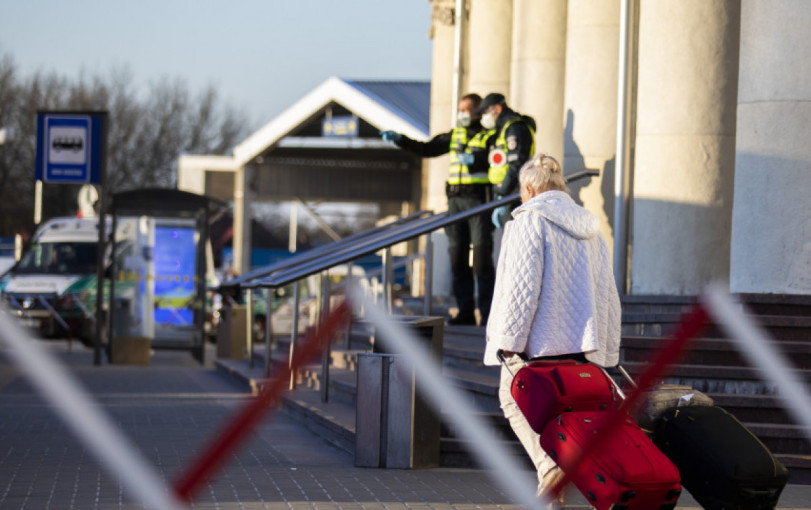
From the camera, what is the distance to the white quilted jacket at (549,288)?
21.4 ft

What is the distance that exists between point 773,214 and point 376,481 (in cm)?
356

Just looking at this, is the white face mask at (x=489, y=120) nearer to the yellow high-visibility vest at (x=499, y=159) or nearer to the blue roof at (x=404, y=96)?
the yellow high-visibility vest at (x=499, y=159)

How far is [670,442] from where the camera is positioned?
6086 mm

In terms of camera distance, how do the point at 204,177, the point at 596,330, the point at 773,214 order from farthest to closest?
the point at 204,177 → the point at 773,214 → the point at 596,330

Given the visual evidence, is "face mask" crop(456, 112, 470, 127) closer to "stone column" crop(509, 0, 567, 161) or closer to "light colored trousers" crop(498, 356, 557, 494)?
"stone column" crop(509, 0, 567, 161)

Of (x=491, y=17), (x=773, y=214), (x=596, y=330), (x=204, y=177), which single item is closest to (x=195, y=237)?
(x=491, y=17)

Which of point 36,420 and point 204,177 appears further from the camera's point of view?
point 204,177

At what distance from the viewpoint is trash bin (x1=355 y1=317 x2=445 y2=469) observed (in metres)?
8.76

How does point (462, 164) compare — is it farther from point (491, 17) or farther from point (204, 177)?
point (204, 177)

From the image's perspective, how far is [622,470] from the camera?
5527 millimetres

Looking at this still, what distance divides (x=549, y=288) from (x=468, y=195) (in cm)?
592

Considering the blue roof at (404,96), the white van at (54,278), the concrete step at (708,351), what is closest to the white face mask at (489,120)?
the concrete step at (708,351)

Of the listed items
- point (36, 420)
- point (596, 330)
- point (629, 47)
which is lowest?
point (36, 420)

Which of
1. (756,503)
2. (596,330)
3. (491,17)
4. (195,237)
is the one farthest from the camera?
(195,237)
